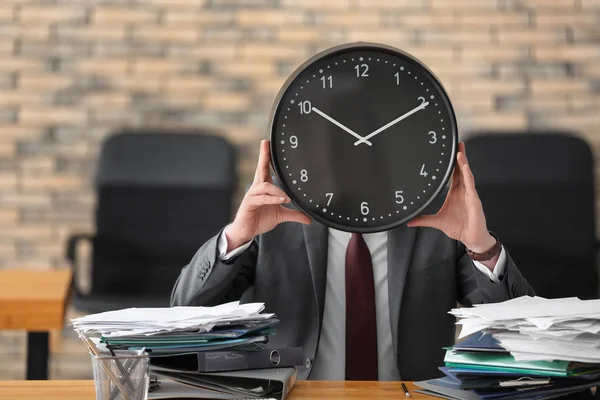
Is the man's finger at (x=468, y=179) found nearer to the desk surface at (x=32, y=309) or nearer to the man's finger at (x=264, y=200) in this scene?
the man's finger at (x=264, y=200)

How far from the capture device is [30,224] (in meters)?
3.69

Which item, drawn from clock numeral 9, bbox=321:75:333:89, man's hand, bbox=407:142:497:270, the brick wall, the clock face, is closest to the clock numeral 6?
the clock face

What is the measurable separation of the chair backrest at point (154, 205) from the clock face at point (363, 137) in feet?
6.35

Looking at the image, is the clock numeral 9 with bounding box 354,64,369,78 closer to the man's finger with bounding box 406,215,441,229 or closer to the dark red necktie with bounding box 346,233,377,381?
the man's finger with bounding box 406,215,441,229

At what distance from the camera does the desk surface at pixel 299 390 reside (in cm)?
123

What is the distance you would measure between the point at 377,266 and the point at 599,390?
2.53 feet

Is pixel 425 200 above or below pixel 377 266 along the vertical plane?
above

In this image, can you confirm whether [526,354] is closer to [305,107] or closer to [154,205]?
[305,107]

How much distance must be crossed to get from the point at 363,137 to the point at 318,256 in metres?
0.50

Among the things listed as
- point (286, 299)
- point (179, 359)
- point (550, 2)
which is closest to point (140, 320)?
point (179, 359)

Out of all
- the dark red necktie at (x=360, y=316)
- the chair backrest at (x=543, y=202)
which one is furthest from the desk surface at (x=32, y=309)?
the chair backrest at (x=543, y=202)

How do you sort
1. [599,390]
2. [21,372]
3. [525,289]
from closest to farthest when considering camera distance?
[599,390], [525,289], [21,372]

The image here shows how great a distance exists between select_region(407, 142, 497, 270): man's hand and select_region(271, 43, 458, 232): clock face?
0.24 ft

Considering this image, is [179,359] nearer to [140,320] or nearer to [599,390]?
[140,320]
